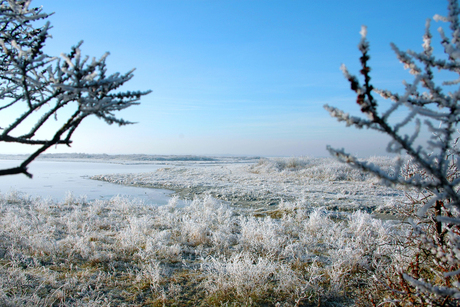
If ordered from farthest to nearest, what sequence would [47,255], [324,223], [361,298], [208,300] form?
1. [324,223]
2. [47,255]
3. [208,300]
4. [361,298]

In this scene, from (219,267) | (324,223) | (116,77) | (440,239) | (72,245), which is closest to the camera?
(116,77)

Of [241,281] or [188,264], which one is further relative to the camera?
[188,264]

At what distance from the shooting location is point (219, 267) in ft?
14.5

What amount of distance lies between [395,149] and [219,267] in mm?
3850

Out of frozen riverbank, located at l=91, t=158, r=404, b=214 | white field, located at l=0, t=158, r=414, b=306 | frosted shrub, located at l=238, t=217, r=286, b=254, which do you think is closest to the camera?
white field, located at l=0, t=158, r=414, b=306

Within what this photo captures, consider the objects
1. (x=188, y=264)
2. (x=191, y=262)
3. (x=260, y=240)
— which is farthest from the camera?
(x=260, y=240)

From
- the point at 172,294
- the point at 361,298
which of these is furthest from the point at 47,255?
the point at 361,298

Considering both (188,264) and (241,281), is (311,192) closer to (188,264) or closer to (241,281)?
(188,264)

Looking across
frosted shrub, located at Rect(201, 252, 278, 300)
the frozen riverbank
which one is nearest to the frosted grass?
A: frosted shrub, located at Rect(201, 252, 278, 300)

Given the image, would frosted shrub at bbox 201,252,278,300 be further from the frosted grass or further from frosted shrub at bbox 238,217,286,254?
frosted shrub at bbox 238,217,286,254

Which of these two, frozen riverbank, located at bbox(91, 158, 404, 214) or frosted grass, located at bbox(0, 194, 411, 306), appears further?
frozen riverbank, located at bbox(91, 158, 404, 214)

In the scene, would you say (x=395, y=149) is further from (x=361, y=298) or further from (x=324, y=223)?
(x=324, y=223)

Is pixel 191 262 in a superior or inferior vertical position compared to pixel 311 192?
inferior

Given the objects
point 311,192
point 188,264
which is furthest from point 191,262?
point 311,192
